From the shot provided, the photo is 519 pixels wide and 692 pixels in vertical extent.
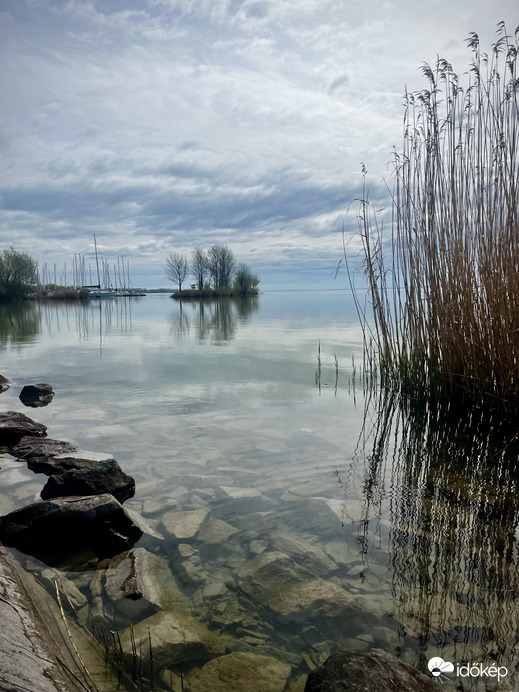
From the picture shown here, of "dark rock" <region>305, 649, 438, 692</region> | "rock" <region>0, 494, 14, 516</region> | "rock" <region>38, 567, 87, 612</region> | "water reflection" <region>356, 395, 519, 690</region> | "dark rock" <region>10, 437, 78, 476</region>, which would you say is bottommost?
"water reflection" <region>356, 395, 519, 690</region>

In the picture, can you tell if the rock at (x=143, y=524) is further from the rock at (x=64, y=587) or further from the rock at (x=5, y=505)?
the rock at (x=5, y=505)

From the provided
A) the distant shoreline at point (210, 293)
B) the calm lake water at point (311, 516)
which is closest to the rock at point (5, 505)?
the calm lake water at point (311, 516)

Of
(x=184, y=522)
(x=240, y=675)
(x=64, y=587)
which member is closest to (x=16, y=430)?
(x=184, y=522)

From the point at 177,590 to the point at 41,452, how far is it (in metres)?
2.17

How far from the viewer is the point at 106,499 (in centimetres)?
258

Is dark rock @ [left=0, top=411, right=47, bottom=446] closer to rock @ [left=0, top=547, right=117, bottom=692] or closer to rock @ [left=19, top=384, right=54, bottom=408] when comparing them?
rock @ [left=19, top=384, right=54, bottom=408]

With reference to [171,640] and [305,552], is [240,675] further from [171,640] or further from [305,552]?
[305,552]

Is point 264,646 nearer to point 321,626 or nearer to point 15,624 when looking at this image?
point 321,626

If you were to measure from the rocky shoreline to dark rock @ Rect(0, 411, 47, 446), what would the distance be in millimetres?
1497

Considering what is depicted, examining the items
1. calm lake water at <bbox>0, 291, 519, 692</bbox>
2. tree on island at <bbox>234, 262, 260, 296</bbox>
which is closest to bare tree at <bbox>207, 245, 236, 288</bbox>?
tree on island at <bbox>234, 262, 260, 296</bbox>

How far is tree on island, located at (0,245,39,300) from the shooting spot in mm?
38750

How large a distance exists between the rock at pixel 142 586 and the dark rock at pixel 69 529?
0.62 ft

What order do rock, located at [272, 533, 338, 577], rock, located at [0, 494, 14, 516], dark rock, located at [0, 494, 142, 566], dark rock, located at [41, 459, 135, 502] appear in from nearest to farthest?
rock, located at [272, 533, 338, 577] → dark rock, located at [0, 494, 142, 566] → rock, located at [0, 494, 14, 516] → dark rock, located at [41, 459, 135, 502]

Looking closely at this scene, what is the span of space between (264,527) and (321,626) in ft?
2.72
